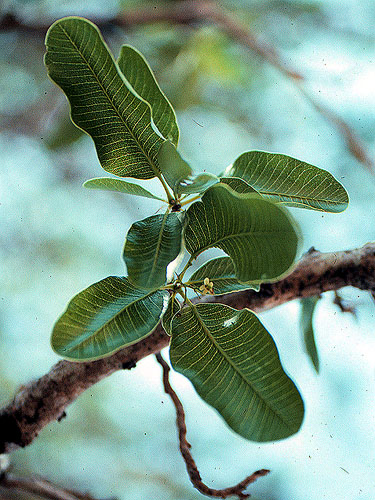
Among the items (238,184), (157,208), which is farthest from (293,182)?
(157,208)

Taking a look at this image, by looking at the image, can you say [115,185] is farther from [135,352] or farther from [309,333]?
[309,333]

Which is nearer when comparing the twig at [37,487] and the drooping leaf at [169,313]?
the drooping leaf at [169,313]

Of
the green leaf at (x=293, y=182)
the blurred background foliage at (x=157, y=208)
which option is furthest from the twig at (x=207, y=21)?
the green leaf at (x=293, y=182)

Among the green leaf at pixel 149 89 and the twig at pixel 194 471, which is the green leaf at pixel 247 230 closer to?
the green leaf at pixel 149 89

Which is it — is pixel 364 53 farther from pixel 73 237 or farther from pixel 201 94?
pixel 73 237

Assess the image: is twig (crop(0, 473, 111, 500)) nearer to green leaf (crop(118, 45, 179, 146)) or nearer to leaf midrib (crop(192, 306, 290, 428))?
leaf midrib (crop(192, 306, 290, 428))

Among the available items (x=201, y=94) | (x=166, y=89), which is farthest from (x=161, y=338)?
(x=201, y=94)
